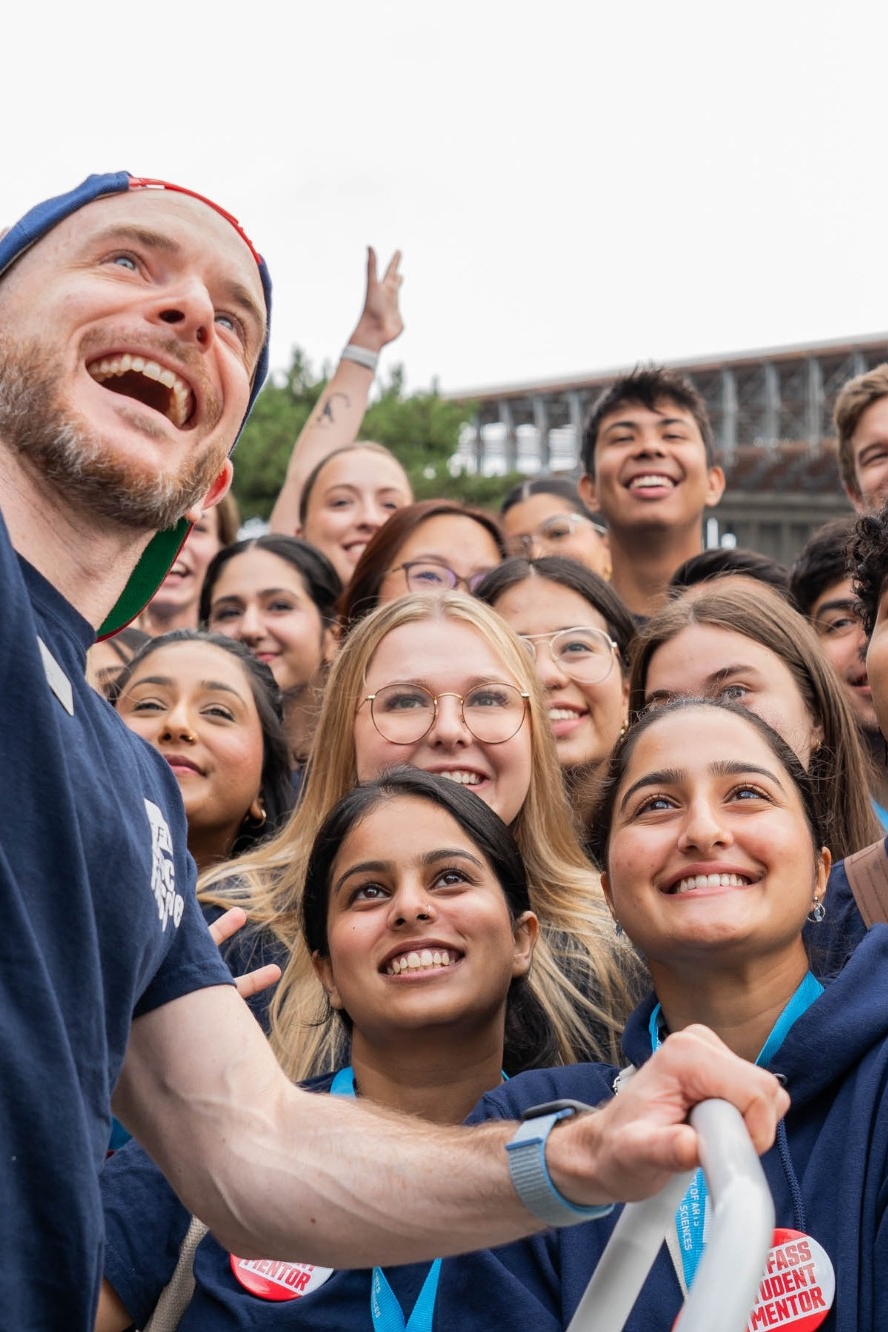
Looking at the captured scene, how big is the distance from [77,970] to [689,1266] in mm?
1088

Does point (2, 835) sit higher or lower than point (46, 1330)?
higher

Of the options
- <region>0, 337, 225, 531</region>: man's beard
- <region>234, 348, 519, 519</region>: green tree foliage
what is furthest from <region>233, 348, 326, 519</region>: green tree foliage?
<region>0, 337, 225, 531</region>: man's beard

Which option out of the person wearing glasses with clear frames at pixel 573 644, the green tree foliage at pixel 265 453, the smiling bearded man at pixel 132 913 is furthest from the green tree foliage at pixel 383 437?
the smiling bearded man at pixel 132 913

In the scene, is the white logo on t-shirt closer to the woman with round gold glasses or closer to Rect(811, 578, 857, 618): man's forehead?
the woman with round gold glasses

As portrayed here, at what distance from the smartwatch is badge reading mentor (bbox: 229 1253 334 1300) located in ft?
3.49

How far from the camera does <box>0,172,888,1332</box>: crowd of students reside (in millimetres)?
1668

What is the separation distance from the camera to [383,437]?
1948 centimetres

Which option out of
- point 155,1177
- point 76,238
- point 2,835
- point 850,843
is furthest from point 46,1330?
point 850,843

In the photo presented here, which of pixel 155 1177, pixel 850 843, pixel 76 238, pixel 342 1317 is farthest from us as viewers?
pixel 850 843

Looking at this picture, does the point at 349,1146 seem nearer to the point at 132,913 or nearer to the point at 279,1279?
the point at 132,913

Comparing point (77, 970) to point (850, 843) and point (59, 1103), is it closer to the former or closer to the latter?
point (59, 1103)

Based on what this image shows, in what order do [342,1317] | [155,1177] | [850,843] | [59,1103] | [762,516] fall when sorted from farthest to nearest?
[762,516]
[850,843]
[155,1177]
[342,1317]
[59,1103]

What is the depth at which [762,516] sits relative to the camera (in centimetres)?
2469

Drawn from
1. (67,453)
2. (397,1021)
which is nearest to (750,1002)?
(397,1021)
